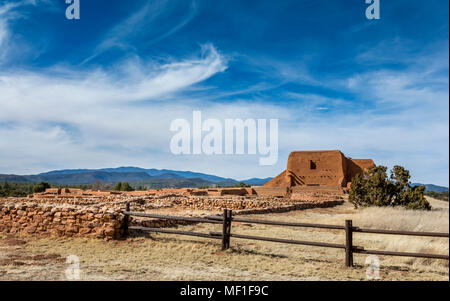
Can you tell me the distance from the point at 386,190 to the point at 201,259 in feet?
54.7

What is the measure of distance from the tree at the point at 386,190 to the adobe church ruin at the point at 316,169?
2711 centimetres

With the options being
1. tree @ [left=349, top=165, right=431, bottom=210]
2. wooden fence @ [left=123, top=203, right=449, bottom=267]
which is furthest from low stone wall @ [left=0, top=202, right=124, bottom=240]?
tree @ [left=349, top=165, right=431, bottom=210]

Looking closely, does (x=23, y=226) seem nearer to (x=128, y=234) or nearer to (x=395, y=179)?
(x=128, y=234)

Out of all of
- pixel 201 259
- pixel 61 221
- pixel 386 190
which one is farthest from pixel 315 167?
pixel 201 259

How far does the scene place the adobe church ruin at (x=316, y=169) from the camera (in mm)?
50091

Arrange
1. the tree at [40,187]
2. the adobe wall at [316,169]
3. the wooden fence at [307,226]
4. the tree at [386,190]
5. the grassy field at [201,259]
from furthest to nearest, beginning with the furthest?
the adobe wall at [316,169] → the tree at [40,187] → the tree at [386,190] → the wooden fence at [307,226] → the grassy field at [201,259]

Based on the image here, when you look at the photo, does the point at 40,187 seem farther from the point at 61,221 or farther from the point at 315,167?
the point at 61,221

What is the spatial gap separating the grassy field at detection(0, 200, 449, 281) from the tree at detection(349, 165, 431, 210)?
8926 millimetres

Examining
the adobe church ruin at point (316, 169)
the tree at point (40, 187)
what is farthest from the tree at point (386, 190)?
the tree at point (40, 187)

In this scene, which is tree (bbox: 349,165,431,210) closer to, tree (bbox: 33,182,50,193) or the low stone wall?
the low stone wall

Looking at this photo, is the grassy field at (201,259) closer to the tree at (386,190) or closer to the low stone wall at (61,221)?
the low stone wall at (61,221)

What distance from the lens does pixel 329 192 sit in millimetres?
39906

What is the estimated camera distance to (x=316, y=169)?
171ft
